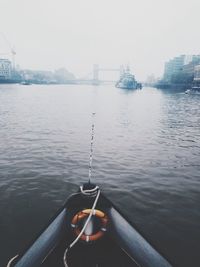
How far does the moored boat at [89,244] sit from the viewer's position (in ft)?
12.7

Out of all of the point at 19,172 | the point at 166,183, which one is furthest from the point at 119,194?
the point at 19,172

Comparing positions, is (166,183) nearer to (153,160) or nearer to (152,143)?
(153,160)

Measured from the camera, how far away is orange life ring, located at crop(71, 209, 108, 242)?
3.97m

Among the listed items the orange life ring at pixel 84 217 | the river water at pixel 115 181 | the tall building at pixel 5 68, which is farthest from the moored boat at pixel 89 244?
the tall building at pixel 5 68

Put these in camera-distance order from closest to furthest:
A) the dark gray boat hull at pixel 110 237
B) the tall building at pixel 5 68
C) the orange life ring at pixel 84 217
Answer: the dark gray boat hull at pixel 110 237, the orange life ring at pixel 84 217, the tall building at pixel 5 68

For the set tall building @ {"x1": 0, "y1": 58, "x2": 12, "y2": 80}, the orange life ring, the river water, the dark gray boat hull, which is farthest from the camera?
tall building @ {"x1": 0, "y1": 58, "x2": 12, "y2": 80}

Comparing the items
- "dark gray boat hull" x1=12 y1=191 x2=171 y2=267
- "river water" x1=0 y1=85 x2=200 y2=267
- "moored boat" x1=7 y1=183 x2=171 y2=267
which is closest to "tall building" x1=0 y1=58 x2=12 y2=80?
"river water" x1=0 y1=85 x2=200 y2=267

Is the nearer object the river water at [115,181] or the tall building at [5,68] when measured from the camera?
the river water at [115,181]

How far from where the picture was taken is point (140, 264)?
3.80m

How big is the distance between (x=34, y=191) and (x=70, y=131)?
10.8 metres

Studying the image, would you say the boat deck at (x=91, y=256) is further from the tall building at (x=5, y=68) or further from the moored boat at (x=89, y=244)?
the tall building at (x=5, y=68)

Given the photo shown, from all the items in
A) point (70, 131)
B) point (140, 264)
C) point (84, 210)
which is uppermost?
point (84, 210)

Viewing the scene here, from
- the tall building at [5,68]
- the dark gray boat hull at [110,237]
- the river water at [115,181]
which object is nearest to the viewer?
the dark gray boat hull at [110,237]

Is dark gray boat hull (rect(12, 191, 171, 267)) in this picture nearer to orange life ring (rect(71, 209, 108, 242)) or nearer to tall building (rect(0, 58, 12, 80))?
orange life ring (rect(71, 209, 108, 242))
